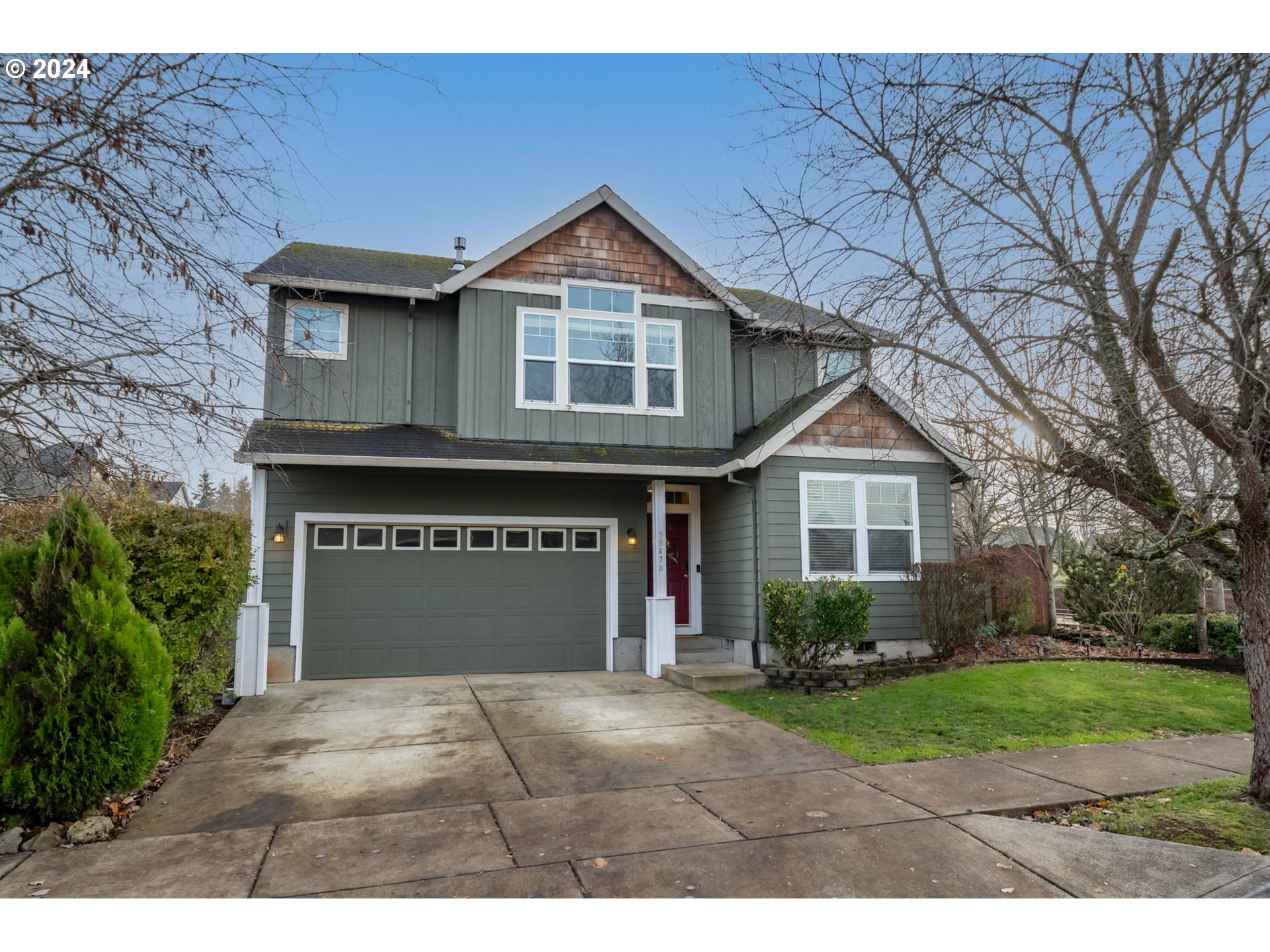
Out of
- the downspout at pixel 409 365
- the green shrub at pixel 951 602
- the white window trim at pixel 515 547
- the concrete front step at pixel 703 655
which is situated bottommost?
the concrete front step at pixel 703 655

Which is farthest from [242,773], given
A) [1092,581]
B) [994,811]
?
[1092,581]

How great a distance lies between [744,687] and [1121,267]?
6610 millimetres

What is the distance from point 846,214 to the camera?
5762 mm

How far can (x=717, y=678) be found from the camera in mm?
9906

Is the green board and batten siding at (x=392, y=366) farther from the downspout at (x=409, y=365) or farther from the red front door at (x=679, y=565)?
the red front door at (x=679, y=565)

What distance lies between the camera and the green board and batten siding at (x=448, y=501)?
33.9 ft

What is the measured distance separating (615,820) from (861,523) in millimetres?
7262

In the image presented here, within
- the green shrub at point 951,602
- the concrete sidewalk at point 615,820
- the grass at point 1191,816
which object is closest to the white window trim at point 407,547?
the concrete sidewalk at point 615,820

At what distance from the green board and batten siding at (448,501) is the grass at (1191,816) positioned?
23.5ft

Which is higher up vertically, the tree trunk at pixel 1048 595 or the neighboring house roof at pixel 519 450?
the neighboring house roof at pixel 519 450

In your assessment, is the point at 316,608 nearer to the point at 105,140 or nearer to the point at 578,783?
the point at 578,783

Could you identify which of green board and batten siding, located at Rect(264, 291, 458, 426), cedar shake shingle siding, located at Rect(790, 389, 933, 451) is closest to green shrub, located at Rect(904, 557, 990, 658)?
cedar shake shingle siding, located at Rect(790, 389, 933, 451)

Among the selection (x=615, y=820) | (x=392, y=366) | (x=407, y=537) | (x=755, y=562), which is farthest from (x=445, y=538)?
(x=615, y=820)

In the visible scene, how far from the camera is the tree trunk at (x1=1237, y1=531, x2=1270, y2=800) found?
17.0ft
